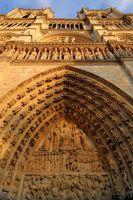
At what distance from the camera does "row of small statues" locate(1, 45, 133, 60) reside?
7.40 metres

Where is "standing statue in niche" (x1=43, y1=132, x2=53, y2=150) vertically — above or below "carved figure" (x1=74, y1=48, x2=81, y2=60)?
→ below

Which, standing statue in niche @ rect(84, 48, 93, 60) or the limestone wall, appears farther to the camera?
standing statue in niche @ rect(84, 48, 93, 60)

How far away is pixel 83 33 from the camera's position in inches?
555

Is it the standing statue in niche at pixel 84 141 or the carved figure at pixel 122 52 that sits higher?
the carved figure at pixel 122 52

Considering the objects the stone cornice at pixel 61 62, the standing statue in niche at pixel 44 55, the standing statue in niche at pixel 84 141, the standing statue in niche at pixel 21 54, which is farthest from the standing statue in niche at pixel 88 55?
the standing statue in niche at pixel 84 141

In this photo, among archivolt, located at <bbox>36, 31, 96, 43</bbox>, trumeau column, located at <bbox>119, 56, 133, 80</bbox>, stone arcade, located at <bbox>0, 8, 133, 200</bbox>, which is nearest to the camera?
stone arcade, located at <bbox>0, 8, 133, 200</bbox>

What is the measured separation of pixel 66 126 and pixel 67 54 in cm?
396

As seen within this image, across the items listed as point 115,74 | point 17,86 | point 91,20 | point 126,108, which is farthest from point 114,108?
point 91,20

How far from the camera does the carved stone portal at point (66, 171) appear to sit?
4.23 metres

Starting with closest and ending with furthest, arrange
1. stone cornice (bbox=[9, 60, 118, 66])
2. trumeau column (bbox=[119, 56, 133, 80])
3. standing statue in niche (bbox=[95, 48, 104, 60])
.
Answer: trumeau column (bbox=[119, 56, 133, 80]) < stone cornice (bbox=[9, 60, 118, 66]) < standing statue in niche (bbox=[95, 48, 104, 60])

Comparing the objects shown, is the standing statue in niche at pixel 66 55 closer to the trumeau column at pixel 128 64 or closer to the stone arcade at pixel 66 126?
the stone arcade at pixel 66 126

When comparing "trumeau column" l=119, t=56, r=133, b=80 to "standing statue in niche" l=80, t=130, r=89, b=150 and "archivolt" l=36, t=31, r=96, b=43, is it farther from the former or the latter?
"archivolt" l=36, t=31, r=96, b=43

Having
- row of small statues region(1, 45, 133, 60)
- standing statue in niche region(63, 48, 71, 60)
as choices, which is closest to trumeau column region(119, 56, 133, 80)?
row of small statues region(1, 45, 133, 60)

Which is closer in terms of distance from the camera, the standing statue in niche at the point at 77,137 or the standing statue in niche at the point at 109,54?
the standing statue in niche at the point at 77,137
